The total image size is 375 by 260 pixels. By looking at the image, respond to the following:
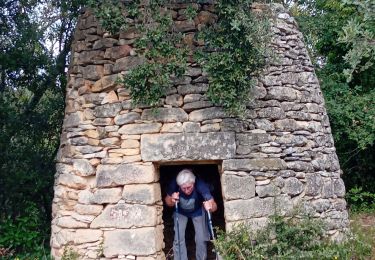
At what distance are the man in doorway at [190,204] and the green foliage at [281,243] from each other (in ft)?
1.74

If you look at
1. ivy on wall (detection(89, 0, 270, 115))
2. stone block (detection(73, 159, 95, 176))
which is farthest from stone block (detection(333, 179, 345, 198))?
stone block (detection(73, 159, 95, 176))

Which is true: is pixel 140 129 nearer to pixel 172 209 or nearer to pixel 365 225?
pixel 172 209

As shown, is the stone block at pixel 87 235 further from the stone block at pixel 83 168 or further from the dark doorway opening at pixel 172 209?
the dark doorway opening at pixel 172 209

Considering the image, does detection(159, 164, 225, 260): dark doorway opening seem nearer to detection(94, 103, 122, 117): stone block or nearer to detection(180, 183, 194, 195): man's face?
detection(180, 183, 194, 195): man's face

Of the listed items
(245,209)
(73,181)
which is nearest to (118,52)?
(73,181)

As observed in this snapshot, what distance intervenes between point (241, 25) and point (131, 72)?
47.5 inches

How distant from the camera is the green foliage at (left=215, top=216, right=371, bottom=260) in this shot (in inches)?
190

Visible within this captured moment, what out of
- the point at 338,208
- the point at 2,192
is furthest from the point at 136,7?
the point at 2,192

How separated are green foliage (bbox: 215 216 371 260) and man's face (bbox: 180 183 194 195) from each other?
0.61 meters

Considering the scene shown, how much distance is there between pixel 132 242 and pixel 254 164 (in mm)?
1511

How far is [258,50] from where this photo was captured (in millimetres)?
4734

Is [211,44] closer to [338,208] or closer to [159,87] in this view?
[159,87]

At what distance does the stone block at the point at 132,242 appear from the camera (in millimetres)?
4953

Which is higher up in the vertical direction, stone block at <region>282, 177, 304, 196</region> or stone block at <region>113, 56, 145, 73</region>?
stone block at <region>113, 56, 145, 73</region>
